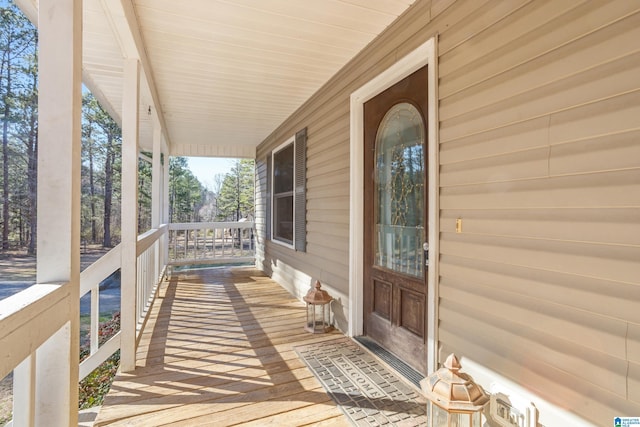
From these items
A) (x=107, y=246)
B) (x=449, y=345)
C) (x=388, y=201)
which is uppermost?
(x=388, y=201)

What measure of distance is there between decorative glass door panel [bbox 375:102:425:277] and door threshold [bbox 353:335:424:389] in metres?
0.67

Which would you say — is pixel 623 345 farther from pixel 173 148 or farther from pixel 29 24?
pixel 173 148

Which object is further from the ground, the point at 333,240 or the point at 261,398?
the point at 333,240

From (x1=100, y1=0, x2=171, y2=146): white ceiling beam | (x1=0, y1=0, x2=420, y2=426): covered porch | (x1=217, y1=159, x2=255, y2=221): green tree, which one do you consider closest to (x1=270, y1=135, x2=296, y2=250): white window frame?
(x1=0, y1=0, x2=420, y2=426): covered porch

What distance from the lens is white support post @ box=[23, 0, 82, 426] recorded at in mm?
1138

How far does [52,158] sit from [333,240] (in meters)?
2.58

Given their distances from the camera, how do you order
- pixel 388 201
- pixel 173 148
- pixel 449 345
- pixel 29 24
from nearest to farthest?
pixel 29 24, pixel 449 345, pixel 388 201, pixel 173 148

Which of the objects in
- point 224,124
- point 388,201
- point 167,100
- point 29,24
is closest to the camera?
point 29,24

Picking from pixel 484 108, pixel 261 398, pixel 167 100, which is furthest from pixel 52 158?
pixel 167 100

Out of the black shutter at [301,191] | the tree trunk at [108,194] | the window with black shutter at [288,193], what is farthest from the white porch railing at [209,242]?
the tree trunk at [108,194]

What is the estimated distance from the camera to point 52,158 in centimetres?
115

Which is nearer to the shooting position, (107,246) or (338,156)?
(107,246)

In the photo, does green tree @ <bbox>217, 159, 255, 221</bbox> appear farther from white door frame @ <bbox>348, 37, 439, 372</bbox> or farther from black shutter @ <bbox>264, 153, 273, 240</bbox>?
white door frame @ <bbox>348, 37, 439, 372</bbox>

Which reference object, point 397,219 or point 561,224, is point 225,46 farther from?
point 561,224
